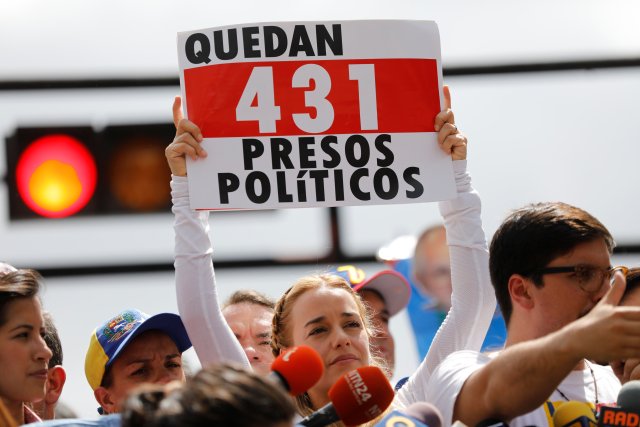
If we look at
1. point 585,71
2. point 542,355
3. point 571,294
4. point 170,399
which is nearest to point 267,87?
point 571,294

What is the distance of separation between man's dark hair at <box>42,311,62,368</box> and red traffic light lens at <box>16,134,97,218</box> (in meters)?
2.23

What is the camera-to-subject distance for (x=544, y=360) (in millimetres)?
3502

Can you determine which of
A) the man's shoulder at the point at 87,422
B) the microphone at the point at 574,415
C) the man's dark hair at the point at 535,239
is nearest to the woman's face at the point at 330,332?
the man's dark hair at the point at 535,239

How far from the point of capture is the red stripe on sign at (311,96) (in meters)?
4.76

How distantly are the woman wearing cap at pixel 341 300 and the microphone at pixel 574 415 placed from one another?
64 centimetres

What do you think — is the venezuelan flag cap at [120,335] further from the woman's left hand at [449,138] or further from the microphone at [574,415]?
the microphone at [574,415]

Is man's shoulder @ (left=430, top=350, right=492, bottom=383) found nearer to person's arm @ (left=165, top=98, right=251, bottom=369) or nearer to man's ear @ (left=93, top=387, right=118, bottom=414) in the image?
person's arm @ (left=165, top=98, right=251, bottom=369)

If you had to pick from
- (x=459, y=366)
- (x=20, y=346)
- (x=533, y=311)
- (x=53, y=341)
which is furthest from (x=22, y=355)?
(x=533, y=311)

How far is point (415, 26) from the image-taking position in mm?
4953

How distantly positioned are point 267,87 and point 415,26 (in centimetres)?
57

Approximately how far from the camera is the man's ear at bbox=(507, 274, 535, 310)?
4.22 m

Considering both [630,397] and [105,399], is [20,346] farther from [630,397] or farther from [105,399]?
[630,397]

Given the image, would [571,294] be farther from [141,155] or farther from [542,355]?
[141,155]

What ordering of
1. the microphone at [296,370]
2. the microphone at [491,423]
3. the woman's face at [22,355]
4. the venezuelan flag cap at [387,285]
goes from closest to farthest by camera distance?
the microphone at [296,370]
the microphone at [491,423]
the woman's face at [22,355]
the venezuelan flag cap at [387,285]
